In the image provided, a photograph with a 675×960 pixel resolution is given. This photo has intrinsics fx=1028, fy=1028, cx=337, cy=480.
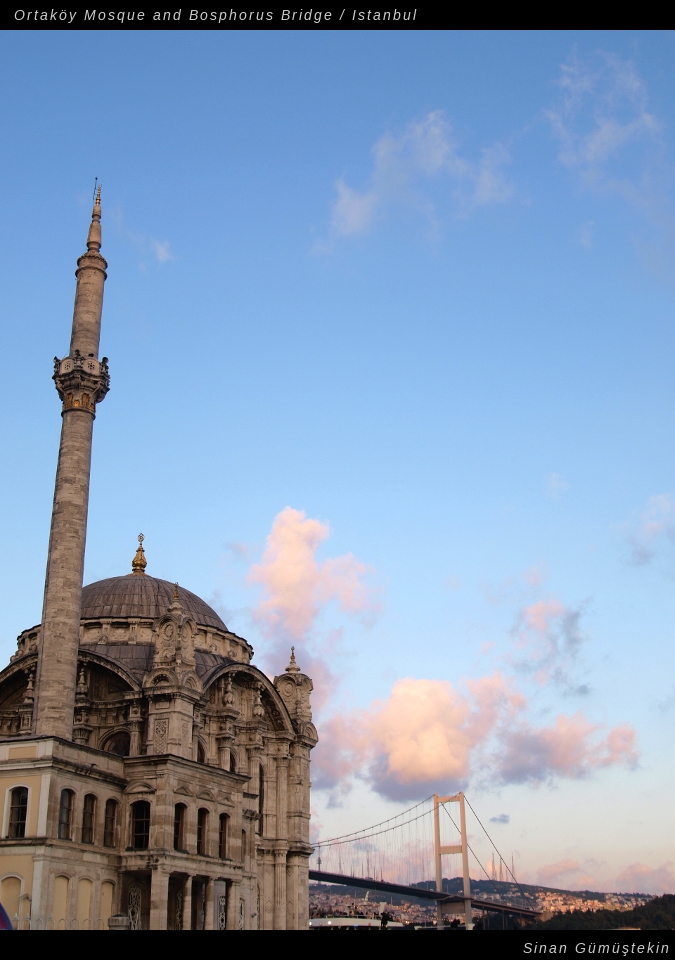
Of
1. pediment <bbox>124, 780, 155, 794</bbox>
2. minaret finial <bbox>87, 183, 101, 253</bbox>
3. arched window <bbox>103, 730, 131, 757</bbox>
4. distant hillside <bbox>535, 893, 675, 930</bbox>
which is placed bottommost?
distant hillside <bbox>535, 893, 675, 930</bbox>

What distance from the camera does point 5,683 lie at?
5103 cm

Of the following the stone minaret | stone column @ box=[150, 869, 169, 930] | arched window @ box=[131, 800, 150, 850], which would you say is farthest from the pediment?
the stone minaret

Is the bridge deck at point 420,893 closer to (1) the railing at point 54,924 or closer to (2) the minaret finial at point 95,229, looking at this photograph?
(1) the railing at point 54,924

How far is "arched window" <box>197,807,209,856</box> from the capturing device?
44.5 meters

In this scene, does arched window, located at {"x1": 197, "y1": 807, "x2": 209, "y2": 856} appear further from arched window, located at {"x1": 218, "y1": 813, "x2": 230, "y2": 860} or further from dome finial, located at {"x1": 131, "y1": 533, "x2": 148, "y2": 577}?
dome finial, located at {"x1": 131, "y1": 533, "x2": 148, "y2": 577}

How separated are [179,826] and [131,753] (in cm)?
454

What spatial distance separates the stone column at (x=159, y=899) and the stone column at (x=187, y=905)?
3.19ft

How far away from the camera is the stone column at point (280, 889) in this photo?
5441cm

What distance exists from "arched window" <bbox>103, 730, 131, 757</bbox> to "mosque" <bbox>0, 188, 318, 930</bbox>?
0.21 feet
